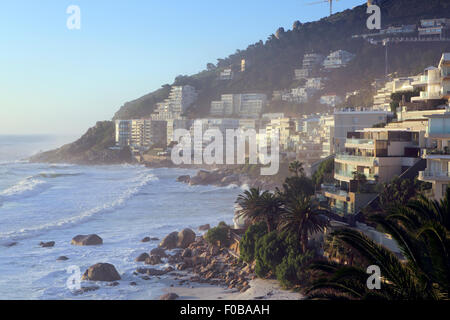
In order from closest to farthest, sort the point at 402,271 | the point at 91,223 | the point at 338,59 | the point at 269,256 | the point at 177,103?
the point at 402,271 → the point at 269,256 → the point at 91,223 → the point at 338,59 → the point at 177,103

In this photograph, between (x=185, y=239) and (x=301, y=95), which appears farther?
(x=301, y=95)

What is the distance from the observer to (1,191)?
60500mm

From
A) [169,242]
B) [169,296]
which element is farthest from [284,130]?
[169,296]

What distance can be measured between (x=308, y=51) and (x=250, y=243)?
502ft

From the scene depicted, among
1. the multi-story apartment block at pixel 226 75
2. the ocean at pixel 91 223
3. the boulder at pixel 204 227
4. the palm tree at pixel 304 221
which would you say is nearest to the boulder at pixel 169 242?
the ocean at pixel 91 223

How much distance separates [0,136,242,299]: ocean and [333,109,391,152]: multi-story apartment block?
11.9 m

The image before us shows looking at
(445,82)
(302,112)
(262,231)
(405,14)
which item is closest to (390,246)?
(262,231)

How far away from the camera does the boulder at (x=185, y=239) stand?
2881 cm

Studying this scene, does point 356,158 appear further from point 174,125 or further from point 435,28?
point 435,28

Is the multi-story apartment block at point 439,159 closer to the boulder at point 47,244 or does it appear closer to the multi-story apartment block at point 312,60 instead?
the boulder at point 47,244

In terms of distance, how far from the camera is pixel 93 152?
12575 cm

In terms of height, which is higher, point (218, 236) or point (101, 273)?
point (218, 236)

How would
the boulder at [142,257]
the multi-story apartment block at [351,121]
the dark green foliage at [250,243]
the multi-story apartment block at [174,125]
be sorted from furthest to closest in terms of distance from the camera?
the multi-story apartment block at [174,125], the multi-story apartment block at [351,121], the boulder at [142,257], the dark green foliage at [250,243]

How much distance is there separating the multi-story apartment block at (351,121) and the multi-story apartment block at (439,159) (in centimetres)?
2175
